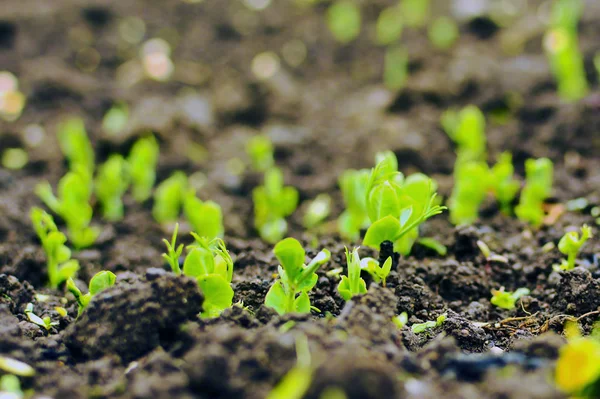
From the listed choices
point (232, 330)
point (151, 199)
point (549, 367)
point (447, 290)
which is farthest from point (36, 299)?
point (549, 367)

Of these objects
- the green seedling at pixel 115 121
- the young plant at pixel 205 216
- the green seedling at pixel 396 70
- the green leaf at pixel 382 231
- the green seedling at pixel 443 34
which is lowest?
the young plant at pixel 205 216

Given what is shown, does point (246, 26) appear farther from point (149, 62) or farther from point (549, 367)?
point (549, 367)

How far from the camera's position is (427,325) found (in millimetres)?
1889

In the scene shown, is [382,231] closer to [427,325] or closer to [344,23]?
[427,325]

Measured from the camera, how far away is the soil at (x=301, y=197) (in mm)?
1474

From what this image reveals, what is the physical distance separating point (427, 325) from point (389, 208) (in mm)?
400

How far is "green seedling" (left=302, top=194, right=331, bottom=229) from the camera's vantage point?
2936 mm

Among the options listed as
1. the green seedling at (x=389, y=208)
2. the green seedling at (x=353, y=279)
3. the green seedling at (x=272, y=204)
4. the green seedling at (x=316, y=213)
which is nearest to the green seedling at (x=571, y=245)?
the green seedling at (x=389, y=208)

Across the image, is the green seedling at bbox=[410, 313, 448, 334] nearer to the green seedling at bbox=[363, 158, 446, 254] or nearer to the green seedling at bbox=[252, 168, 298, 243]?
the green seedling at bbox=[363, 158, 446, 254]

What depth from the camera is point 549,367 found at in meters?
1.39

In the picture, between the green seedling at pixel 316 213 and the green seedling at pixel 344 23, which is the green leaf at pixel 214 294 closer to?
the green seedling at pixel 316 213

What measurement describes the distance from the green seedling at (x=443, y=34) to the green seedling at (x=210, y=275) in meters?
2.92

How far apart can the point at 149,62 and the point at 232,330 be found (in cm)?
315

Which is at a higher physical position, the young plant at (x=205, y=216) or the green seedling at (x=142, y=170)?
the green seedling at (x=142, y=170)
